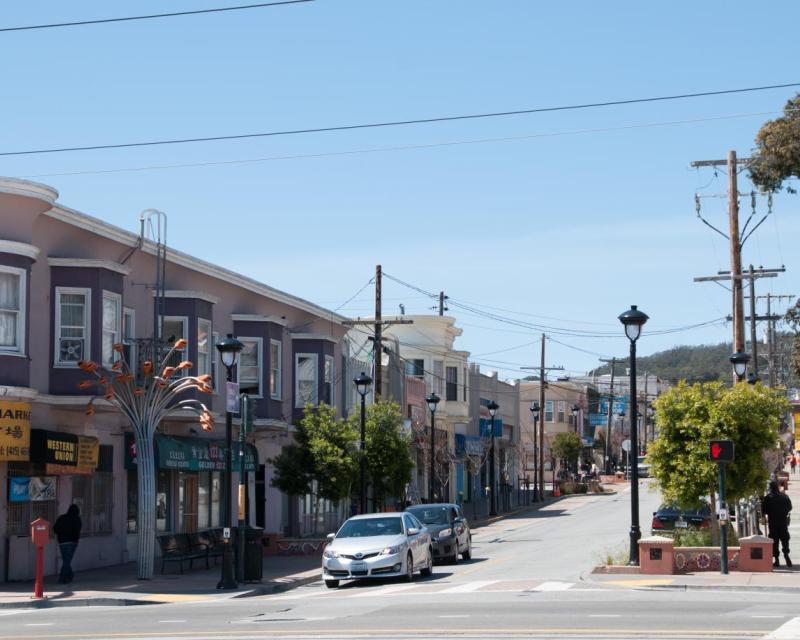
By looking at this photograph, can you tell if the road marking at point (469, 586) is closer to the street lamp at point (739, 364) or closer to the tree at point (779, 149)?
the street lamp at point (739, 364)

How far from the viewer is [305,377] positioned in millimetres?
44469

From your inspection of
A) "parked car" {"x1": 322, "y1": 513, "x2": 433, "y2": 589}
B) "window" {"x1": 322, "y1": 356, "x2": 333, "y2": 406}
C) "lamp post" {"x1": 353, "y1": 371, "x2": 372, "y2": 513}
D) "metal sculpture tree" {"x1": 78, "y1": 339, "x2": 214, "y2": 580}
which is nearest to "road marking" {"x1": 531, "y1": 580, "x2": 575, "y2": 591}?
"parked car" {"x1": 322, "y1": 513, "x2": 433, "y2": 589}

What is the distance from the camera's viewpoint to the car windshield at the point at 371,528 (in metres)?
26.7

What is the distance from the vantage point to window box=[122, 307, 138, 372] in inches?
1218

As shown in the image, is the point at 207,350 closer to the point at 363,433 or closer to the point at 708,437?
the point at 363,433

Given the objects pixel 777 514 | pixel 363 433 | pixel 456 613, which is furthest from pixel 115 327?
pixel 777 514

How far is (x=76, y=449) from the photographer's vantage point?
1168 inches

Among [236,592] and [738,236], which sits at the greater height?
[738,236]

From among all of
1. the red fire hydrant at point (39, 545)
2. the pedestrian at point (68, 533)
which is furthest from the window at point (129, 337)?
the red fire hydrant at point (39, 545)

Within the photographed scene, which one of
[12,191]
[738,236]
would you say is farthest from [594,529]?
[12,191]

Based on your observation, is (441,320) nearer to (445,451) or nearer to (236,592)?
(445,451)

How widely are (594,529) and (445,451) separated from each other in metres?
20.2

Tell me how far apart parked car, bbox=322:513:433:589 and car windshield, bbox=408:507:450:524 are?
5.26m

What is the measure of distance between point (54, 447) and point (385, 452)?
604 inches
